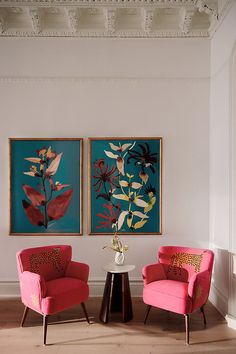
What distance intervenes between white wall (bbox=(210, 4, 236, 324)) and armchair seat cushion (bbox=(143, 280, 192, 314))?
0.68 m

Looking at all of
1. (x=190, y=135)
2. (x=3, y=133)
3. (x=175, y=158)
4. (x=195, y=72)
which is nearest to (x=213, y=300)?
(x=175, y=158)

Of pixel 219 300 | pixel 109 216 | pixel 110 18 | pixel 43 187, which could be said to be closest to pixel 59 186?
pixel 43 187

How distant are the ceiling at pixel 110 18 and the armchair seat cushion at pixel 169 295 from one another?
3328mm

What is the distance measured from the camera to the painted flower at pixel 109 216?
4.43m

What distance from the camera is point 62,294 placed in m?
3.34

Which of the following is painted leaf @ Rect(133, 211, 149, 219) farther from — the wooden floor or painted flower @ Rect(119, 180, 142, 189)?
the wooden floor

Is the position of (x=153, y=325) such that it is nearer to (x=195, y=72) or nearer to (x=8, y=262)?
(x=8, y=262)

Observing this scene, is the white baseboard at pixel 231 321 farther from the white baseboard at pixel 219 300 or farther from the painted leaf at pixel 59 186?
the painted leaf at pixel 59 186

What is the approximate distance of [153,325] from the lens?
3.52 m

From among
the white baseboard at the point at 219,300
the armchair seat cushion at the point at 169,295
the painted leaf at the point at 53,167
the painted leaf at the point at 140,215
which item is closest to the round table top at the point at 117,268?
the armchair seat cushion at the point at 169,295

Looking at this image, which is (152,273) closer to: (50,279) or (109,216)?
(109,216)

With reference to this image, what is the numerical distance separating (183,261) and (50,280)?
1633mm

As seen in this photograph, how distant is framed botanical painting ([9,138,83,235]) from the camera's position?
4.41 metres

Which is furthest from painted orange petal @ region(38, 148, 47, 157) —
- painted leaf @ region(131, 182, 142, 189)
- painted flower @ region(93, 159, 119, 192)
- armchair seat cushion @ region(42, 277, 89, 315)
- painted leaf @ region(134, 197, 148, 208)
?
armchair seat cushion @ region(42, 277, 89, 315)
